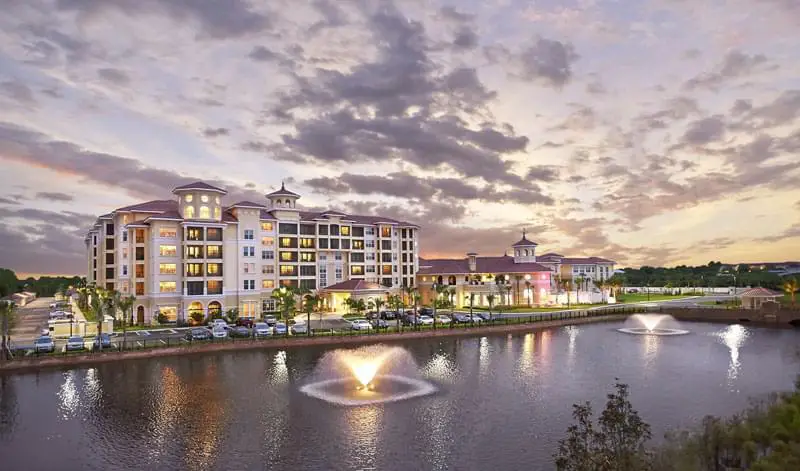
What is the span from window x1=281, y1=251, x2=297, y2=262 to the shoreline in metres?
31.8

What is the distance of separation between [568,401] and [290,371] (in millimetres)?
22626

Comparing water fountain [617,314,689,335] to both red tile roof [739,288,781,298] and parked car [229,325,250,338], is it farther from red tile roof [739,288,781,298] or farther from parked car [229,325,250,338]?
parked car [229,325,250,338]

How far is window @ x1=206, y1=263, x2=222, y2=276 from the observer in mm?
80500

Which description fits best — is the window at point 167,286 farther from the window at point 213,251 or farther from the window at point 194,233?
the window at point 194,233

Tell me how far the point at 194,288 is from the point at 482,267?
5727 centimetres

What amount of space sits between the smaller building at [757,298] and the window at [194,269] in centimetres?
8582

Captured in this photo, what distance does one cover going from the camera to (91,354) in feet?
163

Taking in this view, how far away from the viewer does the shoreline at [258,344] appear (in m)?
46.8

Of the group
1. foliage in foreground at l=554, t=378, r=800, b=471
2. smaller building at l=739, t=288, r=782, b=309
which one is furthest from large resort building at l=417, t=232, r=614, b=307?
foliage in foreground at l=554, t=378, r=800, b=471

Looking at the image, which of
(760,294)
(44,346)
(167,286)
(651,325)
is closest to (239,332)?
(44,346)

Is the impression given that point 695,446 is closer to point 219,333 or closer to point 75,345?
point 219,333

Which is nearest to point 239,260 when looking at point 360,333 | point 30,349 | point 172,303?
point 172,303

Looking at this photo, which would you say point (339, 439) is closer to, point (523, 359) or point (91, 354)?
point (523, 359)

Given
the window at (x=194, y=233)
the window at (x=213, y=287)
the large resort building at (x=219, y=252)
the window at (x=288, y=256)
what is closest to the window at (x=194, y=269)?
the large resort building at (x=219, y=252)
